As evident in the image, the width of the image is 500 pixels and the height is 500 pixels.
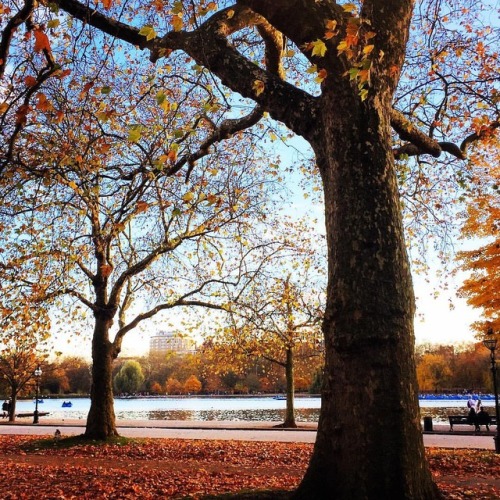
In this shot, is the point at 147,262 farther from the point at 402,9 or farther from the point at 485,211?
the point at 485,211

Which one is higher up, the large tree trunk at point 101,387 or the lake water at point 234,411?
the large tree trunk at point 101,387

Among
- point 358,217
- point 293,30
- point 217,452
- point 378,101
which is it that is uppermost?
point 293,30

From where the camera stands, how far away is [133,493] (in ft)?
23.4

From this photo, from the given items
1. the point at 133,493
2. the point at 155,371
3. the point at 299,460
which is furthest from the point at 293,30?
the point at 155,371

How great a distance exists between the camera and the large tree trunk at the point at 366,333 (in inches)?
187

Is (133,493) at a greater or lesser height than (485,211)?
lesser

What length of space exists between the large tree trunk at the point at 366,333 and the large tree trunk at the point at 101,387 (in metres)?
13.1

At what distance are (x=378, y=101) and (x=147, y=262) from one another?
471 inches

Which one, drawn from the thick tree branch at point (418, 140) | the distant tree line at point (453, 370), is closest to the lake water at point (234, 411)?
the distant tree line at point (453, 370)

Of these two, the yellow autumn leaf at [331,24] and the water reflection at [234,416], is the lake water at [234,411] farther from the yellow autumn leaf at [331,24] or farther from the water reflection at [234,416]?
the yellow autumn leaf at [331,24]

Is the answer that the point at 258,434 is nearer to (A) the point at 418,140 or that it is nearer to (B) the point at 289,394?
(B) the point at 289,394

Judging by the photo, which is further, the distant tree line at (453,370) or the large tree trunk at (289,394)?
the distant tree line at (453,370)

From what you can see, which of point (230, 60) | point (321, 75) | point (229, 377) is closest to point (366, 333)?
point (321, 75)

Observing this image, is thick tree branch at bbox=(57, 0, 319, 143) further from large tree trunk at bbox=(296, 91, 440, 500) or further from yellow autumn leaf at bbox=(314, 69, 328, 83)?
large tree trunk at bbox=(296, 91, 440, 500)
